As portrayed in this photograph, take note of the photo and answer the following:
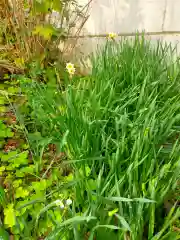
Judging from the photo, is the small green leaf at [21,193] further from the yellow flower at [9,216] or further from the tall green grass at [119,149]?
the tall green grass at [119,149]

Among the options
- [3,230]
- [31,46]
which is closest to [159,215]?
[3,230]

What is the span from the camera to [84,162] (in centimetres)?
134

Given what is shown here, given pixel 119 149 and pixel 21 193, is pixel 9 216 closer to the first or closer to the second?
pixel 21 193

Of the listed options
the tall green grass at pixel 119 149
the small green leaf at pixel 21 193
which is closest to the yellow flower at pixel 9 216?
the small green leaf at pixel 21 193

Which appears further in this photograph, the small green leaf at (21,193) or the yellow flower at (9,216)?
the small green leaf at (21,193)

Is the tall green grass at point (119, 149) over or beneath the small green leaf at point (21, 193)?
over

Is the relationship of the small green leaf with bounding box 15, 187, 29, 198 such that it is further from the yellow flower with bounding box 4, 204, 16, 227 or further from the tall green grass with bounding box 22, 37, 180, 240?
the tall green grass with bounding box 22, 37, 180, 240

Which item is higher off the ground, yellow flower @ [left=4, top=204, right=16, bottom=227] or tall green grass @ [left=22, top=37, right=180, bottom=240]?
tall green grass @ [left=22, top=37, right=180, bottom=240]

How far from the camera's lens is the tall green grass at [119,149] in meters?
1.14

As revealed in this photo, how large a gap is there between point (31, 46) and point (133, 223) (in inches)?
Answer: 94.4

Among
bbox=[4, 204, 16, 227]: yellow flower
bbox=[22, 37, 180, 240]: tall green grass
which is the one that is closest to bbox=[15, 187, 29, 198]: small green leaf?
bbox=[4, 204, 16, 227]: yellow flower

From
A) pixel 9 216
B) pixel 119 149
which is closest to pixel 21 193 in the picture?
pixel 9 216

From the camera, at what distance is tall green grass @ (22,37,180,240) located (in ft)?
A: 3.73

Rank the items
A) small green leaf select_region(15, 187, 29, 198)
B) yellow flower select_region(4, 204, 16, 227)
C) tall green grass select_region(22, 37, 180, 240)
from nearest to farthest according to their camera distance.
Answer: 1. tall green grass select_region(22, 37, 180, 240)
2. yellow flower select_region(4, 204, 16, 227)
3. small green leaf select_region(15, 187, 29, 198)
